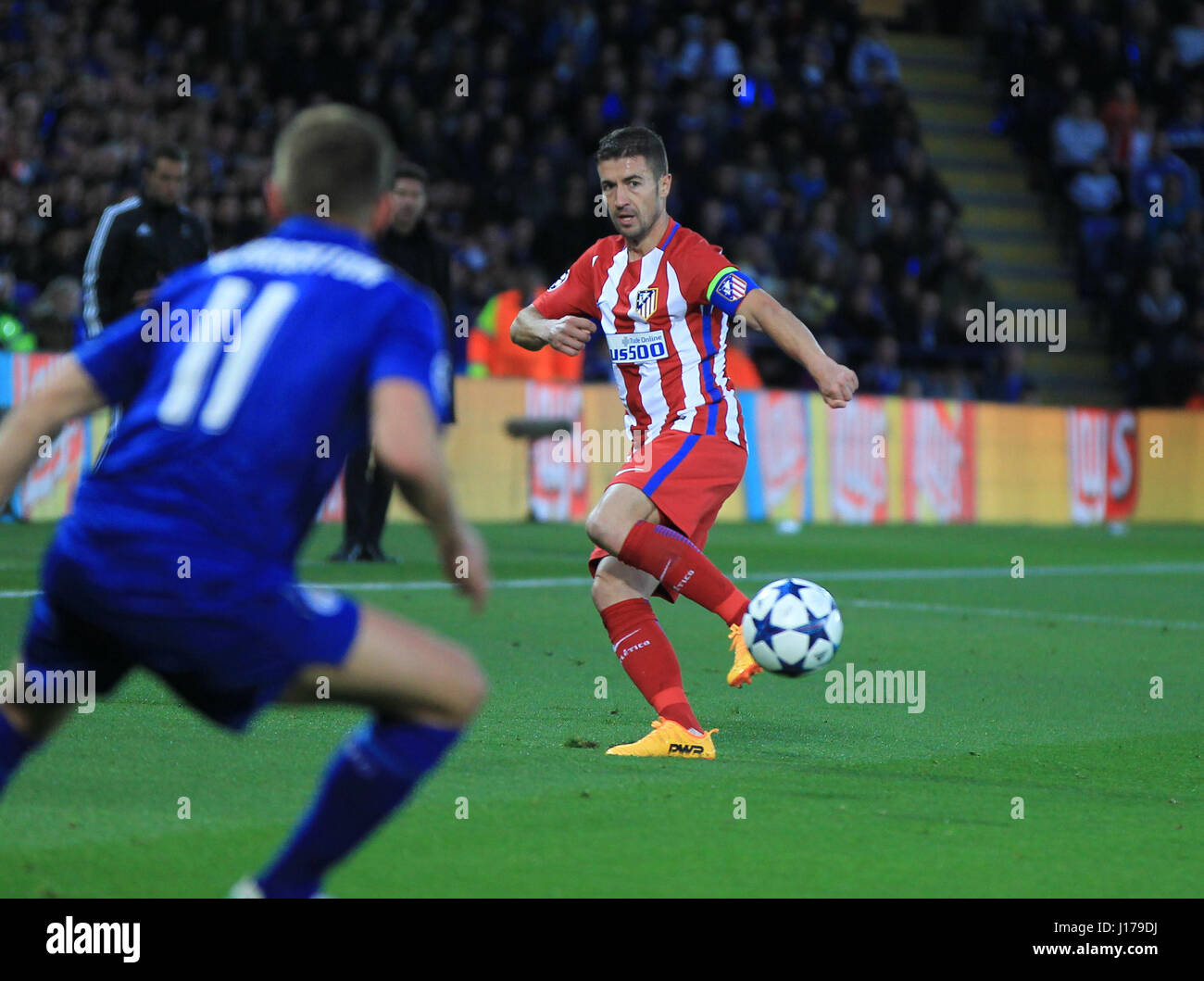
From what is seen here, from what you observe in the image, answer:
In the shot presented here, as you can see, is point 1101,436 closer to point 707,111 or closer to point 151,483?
point 707,111

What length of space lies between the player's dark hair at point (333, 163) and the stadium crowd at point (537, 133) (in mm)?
11600

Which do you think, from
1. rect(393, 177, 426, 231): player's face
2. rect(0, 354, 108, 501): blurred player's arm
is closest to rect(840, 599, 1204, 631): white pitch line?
rect(393, 177, 426, 231): player's face

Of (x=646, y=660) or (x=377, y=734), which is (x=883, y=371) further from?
(x=377, y=734)

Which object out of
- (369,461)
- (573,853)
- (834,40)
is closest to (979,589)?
(369,461)

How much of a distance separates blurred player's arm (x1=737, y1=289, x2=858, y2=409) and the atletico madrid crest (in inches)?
13.5

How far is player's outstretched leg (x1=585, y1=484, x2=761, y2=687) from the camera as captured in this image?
579cm

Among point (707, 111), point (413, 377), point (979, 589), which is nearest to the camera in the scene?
point (413, 377)

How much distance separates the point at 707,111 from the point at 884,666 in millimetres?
14695

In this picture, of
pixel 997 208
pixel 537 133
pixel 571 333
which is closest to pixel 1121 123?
pixel 997 208

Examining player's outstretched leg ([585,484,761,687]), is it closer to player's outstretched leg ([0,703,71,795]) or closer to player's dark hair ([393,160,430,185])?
player's outstretched leg ([0,703,71,795])

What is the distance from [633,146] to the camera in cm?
587
